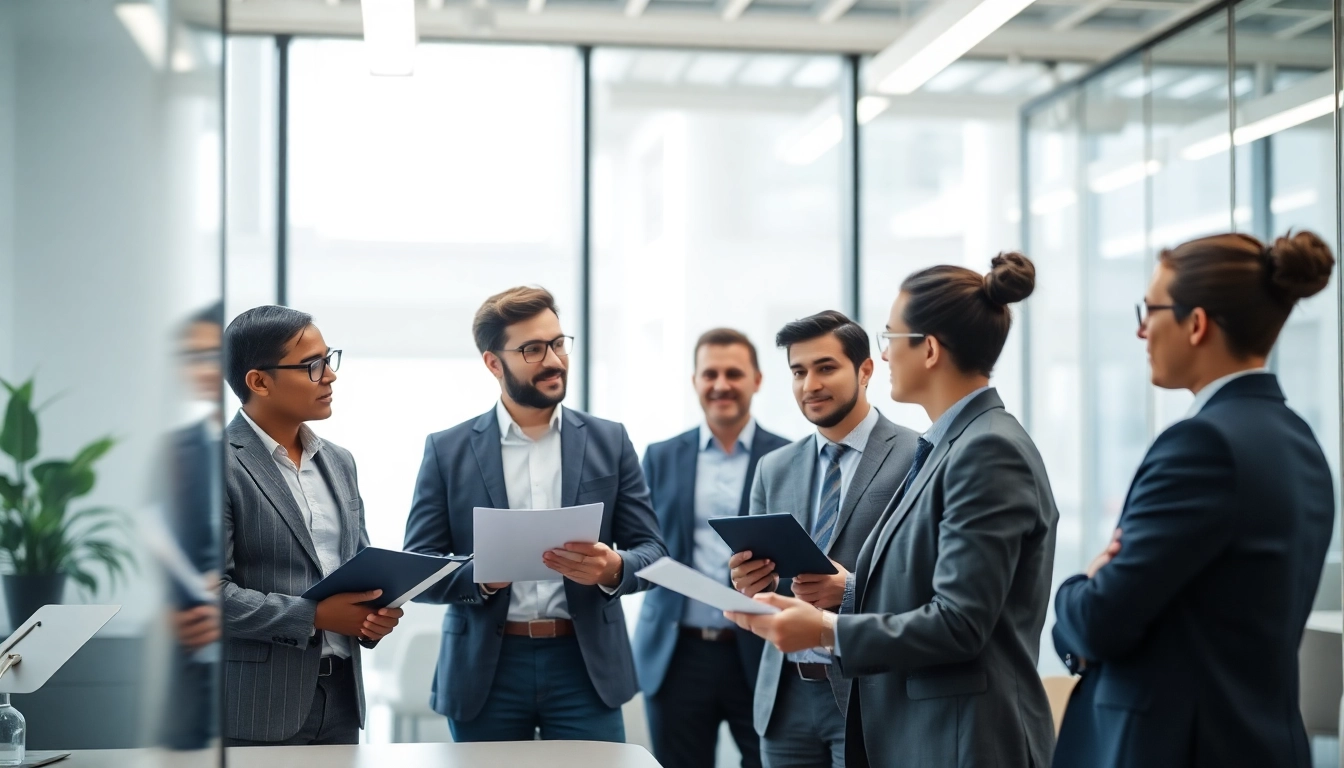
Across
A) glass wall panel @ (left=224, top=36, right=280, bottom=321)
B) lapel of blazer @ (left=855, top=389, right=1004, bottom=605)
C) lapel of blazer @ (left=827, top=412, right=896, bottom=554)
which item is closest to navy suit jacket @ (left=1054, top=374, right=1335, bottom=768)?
lapel of blazer @ (left=855, top=389, right=1004, bottom=605)

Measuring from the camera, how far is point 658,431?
503cm

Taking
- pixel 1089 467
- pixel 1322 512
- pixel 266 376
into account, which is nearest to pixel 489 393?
pixel 266 376

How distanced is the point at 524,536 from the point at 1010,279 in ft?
3.96

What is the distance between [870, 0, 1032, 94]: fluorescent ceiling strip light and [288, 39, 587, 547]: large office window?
1.54 m

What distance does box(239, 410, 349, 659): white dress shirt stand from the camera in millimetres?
2625

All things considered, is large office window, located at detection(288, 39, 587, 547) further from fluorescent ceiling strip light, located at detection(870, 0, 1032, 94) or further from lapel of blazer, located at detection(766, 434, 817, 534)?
lapel of blazer, located at detection(766, 434, 817, 534)

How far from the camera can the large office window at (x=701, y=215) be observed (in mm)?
5027

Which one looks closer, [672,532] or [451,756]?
[451,756]

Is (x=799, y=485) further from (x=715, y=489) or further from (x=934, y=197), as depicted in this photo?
(x=934, y=197)

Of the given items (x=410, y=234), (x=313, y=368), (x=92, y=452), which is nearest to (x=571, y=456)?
(x=313, y=368)

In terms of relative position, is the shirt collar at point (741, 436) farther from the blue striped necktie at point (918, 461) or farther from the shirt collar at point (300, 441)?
the blue striped necktie at point (918, 461)

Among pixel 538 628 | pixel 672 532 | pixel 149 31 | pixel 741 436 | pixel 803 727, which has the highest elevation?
pixel 149 31

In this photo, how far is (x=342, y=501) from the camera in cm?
272

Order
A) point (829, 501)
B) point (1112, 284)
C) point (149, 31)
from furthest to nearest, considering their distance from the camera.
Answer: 1. point (1112, 284)
2. point (829, 501)
3. point (149, 31)
